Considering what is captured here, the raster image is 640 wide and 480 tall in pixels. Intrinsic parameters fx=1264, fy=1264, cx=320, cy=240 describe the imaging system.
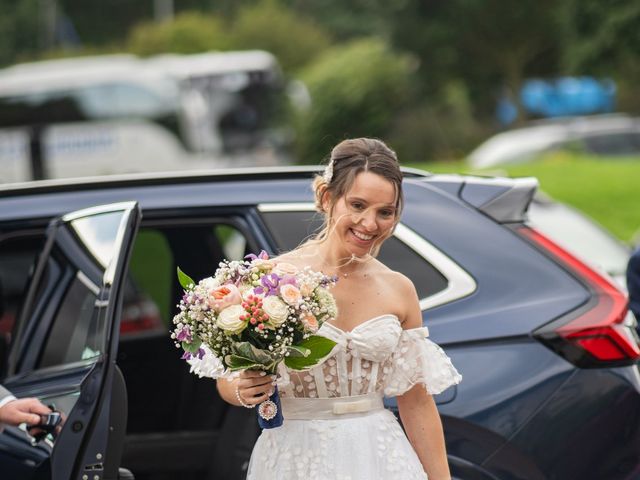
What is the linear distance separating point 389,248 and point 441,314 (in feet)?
0.97

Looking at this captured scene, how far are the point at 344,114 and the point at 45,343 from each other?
1920 centimetres

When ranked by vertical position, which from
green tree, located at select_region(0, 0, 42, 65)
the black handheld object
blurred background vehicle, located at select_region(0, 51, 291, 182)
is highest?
the black handheld object

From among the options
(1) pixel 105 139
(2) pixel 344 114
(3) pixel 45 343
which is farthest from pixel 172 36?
(3) pixel 45 343

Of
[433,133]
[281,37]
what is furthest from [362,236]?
[281,37]

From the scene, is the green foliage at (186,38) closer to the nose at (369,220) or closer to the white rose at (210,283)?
the nose at (369,220)

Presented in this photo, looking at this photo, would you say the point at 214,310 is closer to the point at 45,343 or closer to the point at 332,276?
the point at 332,276

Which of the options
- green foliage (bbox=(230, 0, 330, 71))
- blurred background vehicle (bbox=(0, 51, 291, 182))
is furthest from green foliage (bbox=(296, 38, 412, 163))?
green foliage (bbox=(230, 0, 330, 71))

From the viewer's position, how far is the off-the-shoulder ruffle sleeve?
3404 mm

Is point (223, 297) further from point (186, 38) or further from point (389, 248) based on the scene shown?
point (186, 38)

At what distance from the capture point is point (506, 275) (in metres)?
4.14

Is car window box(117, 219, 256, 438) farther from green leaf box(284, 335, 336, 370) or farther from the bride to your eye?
green leaf box(284, 335, 336, 370)

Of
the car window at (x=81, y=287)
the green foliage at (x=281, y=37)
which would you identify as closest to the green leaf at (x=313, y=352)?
the car window at (x=81, y=287)

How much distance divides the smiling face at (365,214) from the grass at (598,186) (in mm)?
12091

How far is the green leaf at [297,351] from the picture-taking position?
3.05 meters
